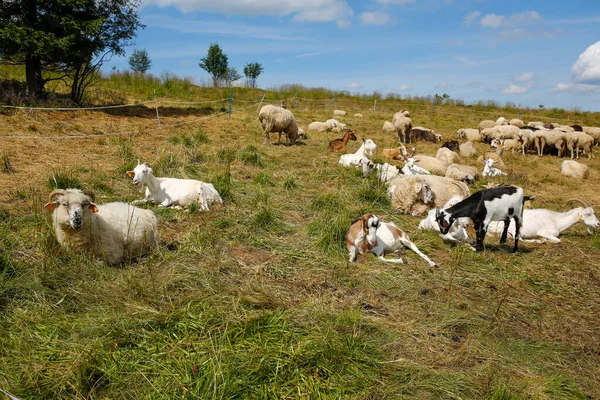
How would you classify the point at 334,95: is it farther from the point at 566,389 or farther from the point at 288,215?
the point at 566,389

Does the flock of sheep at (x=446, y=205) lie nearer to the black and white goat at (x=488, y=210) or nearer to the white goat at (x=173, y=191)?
the black and white goat at (x=488, y=210)

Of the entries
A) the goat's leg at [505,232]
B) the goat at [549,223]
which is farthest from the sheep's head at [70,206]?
the goat at [549,223]

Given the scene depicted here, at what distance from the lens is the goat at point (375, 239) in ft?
20.3

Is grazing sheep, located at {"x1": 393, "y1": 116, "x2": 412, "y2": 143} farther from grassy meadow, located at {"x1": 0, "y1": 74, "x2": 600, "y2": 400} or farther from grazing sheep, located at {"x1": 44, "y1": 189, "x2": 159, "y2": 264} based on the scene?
grazing sheep, located at {"x1": 44, "y1": 189, "x2": 159, "y2": 264}

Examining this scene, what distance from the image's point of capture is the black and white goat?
6.80m

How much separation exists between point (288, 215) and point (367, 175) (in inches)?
143

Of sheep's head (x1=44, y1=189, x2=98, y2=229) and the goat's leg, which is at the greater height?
sheep's head (x1=44, y1=189, x2=98, y2=229)

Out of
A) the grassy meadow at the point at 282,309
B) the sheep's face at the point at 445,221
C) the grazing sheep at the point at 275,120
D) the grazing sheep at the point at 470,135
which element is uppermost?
the grazing sheep at the point at 275,120

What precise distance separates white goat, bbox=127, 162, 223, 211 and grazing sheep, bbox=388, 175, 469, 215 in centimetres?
382

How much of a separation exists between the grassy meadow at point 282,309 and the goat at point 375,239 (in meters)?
0.19

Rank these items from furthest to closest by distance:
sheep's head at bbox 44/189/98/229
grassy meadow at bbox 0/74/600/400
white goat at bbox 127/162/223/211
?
white goat at bbox 127/162/223/211 < sheep's head at bbox 44/189/98/229 < grassy meadow at bbox 0/74/600/400

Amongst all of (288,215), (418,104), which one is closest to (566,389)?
(288,215)

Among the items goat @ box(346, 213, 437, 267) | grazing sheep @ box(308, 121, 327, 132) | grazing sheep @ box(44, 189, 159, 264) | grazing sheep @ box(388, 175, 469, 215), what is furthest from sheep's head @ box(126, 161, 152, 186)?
grazing sheep @ box(308, 121, 327, 132)

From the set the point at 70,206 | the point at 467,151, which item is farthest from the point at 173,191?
the point at 467,151
